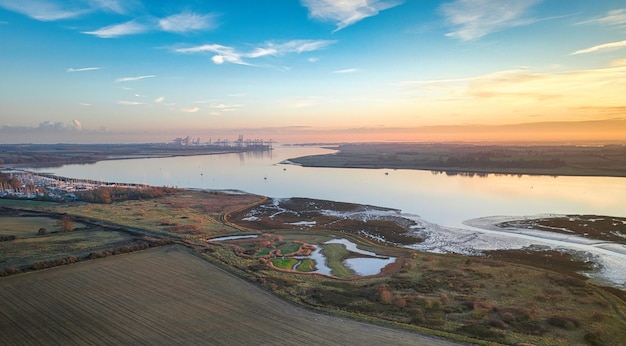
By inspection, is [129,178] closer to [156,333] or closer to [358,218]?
[358,218]

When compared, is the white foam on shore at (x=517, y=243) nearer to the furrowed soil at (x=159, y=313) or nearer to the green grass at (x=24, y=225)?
the furrowed soil at (x=159, y=313)

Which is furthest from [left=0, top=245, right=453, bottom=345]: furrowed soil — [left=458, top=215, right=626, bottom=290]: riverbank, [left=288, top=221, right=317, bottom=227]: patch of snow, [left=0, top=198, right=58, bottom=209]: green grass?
[left=0, top=198, right=58, bottom=209]: green grass

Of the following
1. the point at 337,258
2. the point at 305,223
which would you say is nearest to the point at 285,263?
the point at 337,258

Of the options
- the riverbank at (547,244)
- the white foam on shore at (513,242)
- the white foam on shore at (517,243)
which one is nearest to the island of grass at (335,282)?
the white foam on shore at (513,242)

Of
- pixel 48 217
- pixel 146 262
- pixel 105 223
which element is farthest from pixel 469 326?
pixel 48 217

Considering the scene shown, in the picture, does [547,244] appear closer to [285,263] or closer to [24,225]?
[285,263]
